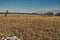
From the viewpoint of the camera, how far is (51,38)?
5.03m

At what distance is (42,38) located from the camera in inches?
195

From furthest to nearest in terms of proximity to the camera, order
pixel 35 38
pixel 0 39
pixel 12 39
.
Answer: pixel 35 38 → pixel 0 39 → pixel 12 39

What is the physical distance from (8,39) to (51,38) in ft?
5.09

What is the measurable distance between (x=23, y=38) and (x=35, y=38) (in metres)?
0.40

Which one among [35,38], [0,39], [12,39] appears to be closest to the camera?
[12,39]

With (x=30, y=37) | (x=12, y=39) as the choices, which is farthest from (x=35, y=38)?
(x=12, y=39)

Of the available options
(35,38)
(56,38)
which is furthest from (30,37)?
(56,38)

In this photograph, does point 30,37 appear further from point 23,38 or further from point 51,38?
point 51,38

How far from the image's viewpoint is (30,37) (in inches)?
197

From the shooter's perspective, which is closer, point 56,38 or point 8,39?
point 8,39

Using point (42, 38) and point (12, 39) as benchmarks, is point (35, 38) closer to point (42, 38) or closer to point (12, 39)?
point (42, 38)

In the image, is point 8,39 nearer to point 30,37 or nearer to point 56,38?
point 30,37

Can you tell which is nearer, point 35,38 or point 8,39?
point 8,39

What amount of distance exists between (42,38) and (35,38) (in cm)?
23
